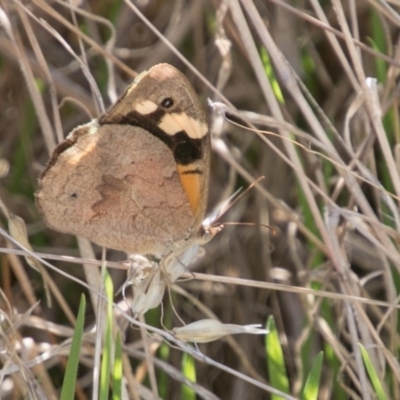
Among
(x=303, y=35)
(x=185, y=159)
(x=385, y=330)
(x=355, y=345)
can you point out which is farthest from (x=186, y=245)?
(x=303, y=35)

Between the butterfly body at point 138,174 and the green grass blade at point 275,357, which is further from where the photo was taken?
the butterfly body at point 138,174

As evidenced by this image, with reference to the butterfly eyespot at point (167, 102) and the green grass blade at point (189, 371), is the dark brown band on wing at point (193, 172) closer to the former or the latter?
the butterfly eyespot at point (167, 102)

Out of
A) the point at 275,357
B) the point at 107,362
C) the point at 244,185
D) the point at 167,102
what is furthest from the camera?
the point at 244,185

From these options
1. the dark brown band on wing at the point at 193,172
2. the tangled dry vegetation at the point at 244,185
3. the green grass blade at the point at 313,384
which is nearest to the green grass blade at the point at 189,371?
the tangled dry vegetation at the point at 244,185

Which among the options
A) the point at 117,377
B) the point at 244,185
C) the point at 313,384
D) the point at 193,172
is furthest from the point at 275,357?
the point at 244,185

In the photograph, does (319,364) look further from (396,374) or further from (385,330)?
(385,330)

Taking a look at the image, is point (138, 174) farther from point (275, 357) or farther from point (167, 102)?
point (275, 357)
